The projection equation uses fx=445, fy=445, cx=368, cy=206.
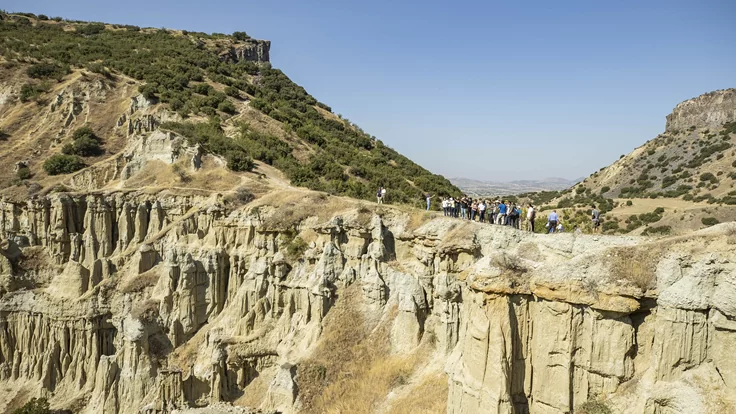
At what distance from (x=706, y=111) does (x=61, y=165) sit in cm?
8096

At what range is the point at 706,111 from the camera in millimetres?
66062

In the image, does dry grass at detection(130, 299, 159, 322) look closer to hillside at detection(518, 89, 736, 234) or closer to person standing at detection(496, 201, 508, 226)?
person standing at detection(496, 201, 508, 226)

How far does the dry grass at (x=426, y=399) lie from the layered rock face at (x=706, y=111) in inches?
2616

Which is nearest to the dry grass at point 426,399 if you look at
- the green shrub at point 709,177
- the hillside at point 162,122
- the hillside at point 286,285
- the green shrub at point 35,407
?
the hillside at point 286,285

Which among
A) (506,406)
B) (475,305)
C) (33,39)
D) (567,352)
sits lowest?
(506,406)

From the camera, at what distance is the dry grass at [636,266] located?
36.2ft

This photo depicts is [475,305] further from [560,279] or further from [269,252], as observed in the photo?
[269,252]

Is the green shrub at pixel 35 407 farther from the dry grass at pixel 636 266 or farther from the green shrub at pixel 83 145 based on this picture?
the dry grass at pixel 636 266

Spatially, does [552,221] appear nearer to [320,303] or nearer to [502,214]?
[502,214]

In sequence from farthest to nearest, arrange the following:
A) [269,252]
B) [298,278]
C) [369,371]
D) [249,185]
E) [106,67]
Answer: [106,67]
[249,185]
[269,252]
[298,278]
[369,371]

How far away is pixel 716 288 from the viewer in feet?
32.9

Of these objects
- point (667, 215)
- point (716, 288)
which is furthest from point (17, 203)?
point (667, 215)

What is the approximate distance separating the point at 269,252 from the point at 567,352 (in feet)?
51.6

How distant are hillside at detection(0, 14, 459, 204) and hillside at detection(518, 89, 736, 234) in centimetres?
1554
